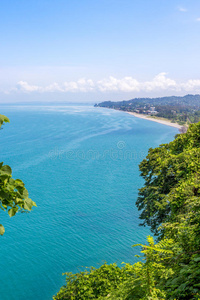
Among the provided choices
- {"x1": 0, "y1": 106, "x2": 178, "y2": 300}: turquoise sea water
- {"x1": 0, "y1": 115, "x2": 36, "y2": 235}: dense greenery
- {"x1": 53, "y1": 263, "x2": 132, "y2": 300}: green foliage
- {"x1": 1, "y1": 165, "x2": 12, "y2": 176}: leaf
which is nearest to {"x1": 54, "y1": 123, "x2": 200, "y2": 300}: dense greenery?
{"x1": 53, "y1": 263, "x2": 132, "y2": 300}: green foliage

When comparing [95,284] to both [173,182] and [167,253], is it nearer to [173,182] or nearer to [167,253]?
[167,253]

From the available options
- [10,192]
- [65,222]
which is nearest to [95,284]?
[10,192]

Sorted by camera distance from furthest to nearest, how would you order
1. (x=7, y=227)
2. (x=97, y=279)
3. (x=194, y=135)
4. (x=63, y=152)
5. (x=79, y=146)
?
(x=79, y=146) → (x=63, y=152) → (x=7, y=227) → (x=194, y=135) → (x=97, y=279)

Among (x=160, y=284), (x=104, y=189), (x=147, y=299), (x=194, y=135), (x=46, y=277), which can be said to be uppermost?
(x=194, y=135)

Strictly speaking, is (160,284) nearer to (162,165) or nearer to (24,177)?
(162,165)

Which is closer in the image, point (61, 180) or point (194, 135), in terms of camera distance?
point (194, 135)

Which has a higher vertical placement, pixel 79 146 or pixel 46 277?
pixel 79 146

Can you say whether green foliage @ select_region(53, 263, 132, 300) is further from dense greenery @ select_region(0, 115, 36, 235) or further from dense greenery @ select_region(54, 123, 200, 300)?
dense greenery @ select_region(0, 115, 36, 235)

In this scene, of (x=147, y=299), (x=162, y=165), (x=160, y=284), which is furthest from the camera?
(x=162, y=165)

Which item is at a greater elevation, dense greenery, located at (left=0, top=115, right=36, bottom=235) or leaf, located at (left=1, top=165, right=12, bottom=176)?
leaf, located at (left=1, top=165, right=12, bottom=176)

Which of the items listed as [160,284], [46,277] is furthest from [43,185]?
[160,284]
